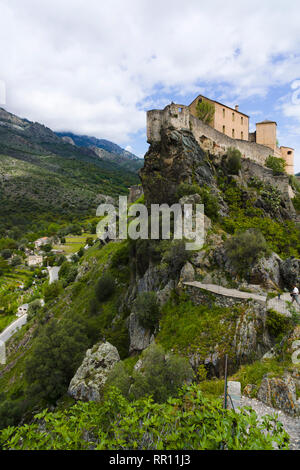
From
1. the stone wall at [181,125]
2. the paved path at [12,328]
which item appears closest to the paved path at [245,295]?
the stone wall at [181,125]

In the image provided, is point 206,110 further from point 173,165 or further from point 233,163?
point 173,165

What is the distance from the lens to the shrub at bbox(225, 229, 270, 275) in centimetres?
1490

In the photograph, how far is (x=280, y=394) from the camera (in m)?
Answer: 7.47

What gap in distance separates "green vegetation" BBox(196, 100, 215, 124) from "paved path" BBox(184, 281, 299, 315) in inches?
941

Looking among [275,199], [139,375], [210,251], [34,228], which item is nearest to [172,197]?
[210,251]

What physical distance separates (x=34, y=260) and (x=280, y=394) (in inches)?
3443

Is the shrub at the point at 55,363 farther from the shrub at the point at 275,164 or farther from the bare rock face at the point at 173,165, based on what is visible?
the shrub at the point at 275,164

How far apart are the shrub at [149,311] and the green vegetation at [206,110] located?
24550 millimetres

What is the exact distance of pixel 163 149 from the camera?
25047 millimetres

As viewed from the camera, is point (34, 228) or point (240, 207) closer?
point (240, 207)

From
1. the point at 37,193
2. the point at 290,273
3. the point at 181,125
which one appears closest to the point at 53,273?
the point at 181,125

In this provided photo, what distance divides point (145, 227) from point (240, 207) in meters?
10.1

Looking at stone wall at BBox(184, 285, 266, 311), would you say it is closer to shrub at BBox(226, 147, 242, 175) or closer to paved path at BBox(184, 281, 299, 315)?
paved path at BBox(184, 281, 299, 315)
